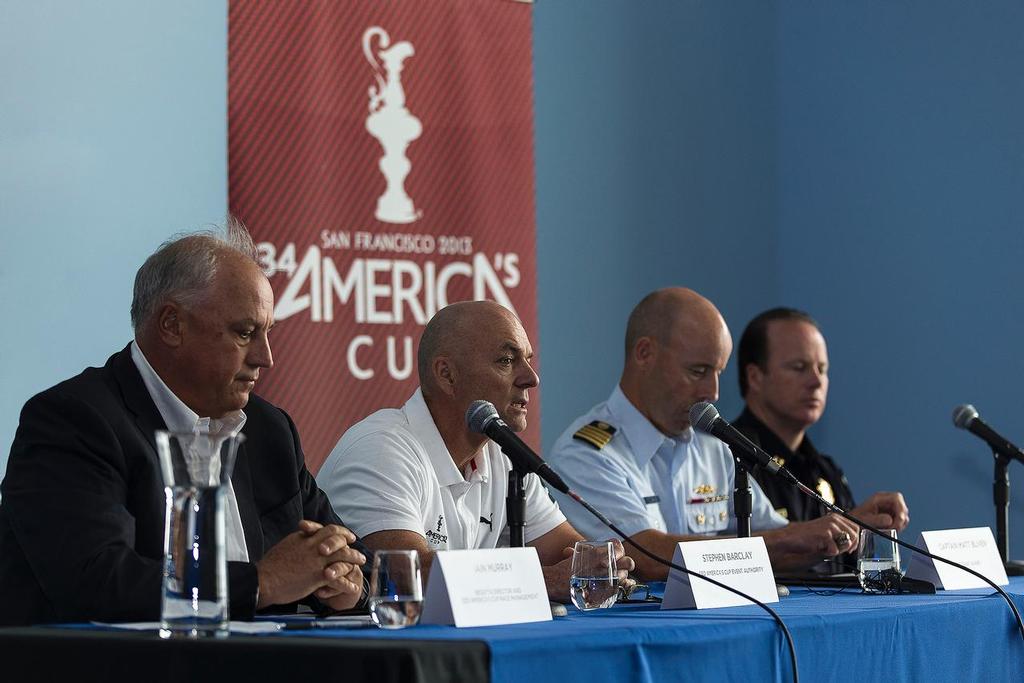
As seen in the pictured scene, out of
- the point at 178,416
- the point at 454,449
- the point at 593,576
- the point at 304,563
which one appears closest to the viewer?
the point at 304,563

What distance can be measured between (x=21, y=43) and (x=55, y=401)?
1.66m

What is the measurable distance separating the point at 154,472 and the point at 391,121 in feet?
7.09

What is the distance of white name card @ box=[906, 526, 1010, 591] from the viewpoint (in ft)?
9.44

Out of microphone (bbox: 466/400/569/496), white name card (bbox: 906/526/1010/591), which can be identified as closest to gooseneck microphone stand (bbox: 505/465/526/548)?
microphone (bbox: 466/400/569/496)

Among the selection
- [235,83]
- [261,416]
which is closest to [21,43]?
[235,83]

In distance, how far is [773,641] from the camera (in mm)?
2062

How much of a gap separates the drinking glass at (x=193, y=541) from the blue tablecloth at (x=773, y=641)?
11 centimetres

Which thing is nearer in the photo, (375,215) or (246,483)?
(246,483)

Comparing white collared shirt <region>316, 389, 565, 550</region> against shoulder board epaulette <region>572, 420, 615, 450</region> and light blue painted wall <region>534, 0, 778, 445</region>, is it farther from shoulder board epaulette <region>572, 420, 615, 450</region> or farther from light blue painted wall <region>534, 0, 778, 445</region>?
light blue painted wall <region>534, 0, 778, 445</region>

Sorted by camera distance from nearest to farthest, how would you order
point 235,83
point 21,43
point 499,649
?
point 499,649, point 21,43, point 235,83

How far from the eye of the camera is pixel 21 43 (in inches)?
148

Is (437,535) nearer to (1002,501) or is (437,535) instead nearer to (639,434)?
(639,434)

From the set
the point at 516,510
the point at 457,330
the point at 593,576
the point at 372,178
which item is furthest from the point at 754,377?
the point at 593,576

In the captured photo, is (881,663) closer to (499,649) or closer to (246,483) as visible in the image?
(499,649)
